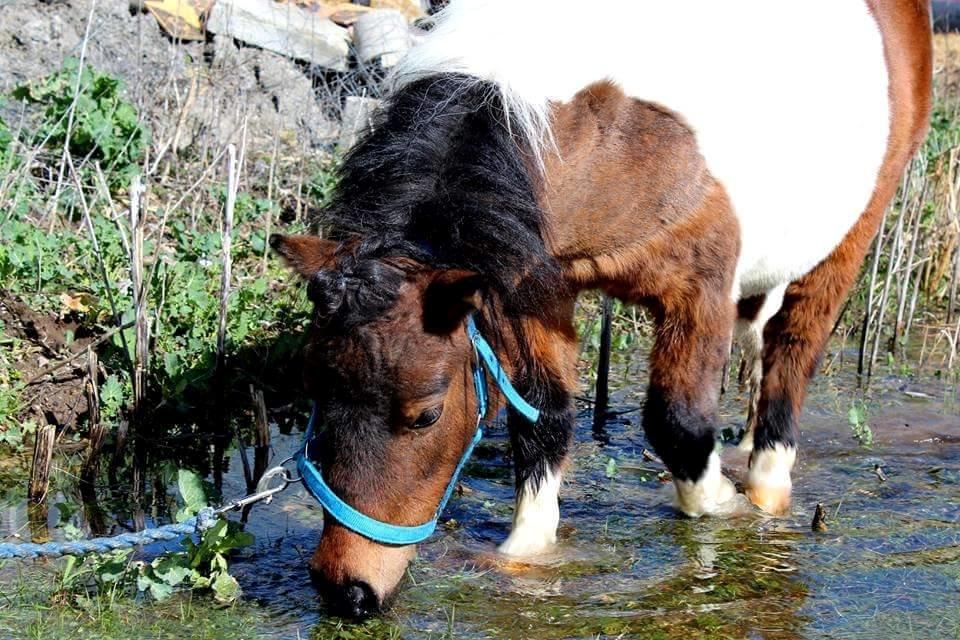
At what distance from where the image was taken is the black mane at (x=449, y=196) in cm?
320

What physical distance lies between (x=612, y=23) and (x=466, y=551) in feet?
6.21

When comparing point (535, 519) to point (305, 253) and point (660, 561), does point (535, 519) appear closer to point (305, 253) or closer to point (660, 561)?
point (660, 561)

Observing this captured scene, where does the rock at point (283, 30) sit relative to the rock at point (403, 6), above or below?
below

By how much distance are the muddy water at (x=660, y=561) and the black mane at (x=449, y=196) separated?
97 centimetres

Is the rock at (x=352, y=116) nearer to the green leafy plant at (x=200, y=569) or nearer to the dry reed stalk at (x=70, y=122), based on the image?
the dry reed stalk at (x=70, y=122)

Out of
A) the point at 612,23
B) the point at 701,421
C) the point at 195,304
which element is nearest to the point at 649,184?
the point at 612,23

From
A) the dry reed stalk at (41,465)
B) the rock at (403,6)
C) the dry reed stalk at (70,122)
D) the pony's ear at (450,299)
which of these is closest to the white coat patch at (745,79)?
the pony's ear at (450,299)

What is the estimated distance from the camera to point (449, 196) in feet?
10.6

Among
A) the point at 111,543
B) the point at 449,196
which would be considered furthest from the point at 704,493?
the point at 111,543

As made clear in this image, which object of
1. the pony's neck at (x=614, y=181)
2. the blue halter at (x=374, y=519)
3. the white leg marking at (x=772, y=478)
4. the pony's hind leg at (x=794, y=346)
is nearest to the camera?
the blue halter at (x=374, y=519)

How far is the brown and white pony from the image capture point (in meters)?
3.12

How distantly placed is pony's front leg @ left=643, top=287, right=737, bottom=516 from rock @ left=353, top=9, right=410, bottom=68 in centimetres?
450

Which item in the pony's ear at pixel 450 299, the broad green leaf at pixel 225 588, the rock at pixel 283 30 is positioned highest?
the rock at pixel 283 30

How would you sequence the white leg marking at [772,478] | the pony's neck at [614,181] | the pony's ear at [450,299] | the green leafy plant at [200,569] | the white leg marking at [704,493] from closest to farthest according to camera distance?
the pony's ear at [450,299]
the green leafy plant at [200,569]
the pony's neck at [614,181]
the white leg marking at [704,493]
the white leg marking at [772,478]
